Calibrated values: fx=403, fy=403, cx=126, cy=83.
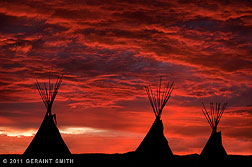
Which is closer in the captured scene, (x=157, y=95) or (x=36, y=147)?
(x=36, y=147)

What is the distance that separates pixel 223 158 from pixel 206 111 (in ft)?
7.64

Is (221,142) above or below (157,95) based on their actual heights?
below

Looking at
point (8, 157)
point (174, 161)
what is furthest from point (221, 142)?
point (8, 157)

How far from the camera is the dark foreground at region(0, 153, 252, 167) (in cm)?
1502

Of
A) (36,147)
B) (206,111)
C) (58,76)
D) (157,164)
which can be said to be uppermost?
(58,76)

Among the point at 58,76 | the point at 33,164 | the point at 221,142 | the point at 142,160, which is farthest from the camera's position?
the point at 221,142

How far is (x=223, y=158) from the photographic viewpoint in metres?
17.6

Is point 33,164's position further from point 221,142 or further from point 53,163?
point 221,142

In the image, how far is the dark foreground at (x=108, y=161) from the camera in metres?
15.0

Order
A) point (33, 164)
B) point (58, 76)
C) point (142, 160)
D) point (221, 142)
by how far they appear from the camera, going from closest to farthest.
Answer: point (33, 164)
point (142, 160)
point (58, 76)
point (221, 142)

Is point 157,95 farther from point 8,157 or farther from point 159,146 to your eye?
point 8,157

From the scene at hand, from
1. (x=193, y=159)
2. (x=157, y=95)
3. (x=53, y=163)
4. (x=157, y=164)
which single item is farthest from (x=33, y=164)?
(x=193, y=159)

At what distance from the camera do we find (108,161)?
1617 centimetres

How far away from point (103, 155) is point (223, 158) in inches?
207
